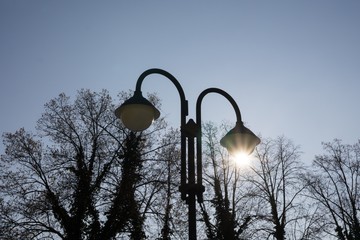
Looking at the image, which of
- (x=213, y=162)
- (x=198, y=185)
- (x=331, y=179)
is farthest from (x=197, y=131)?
(x=331, y=179)

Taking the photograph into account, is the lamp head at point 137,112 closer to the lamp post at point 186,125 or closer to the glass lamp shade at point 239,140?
the lamp post at point 186,125

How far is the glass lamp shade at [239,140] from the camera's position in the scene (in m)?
5.45

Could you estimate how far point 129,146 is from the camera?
22.1 metres

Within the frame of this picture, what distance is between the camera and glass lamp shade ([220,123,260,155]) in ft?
17.9

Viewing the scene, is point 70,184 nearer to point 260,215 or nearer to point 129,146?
point 129,146

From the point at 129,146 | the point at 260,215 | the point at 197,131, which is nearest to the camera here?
the point at 197,131

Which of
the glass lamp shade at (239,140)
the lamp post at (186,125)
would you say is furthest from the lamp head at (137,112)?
Result: the glass lamp shade at (239,140)

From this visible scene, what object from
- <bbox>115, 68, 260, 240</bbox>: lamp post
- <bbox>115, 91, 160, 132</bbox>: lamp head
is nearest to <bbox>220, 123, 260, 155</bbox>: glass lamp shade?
<bbox>115, 68, 260, 240</bbox>: lamp post

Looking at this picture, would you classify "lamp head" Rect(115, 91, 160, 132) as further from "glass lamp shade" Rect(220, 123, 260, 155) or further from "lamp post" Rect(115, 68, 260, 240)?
"glass lamp shade" Rect(220, 123, 260, 155)

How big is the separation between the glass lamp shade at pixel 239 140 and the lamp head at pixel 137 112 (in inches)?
48.2

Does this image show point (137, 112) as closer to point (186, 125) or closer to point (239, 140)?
point (186, 125)

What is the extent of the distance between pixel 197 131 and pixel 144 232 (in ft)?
57.3

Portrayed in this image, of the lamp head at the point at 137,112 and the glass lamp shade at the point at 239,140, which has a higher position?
the lamp head at the point at 137,112

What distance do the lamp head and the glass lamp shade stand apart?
4.02ft
